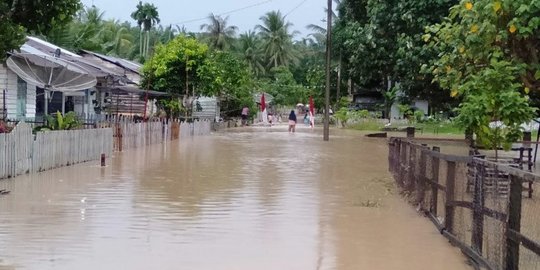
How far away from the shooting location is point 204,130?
39750mm

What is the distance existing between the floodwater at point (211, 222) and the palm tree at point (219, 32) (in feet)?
215

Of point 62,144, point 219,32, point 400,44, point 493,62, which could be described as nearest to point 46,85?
point 62,144

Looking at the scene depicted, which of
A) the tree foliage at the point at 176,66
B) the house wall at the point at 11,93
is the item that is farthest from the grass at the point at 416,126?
the house wall at the point at 11,93

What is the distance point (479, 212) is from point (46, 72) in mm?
17586

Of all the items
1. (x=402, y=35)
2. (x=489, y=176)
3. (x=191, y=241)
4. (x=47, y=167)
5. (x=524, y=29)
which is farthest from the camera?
(x=402, y=35)

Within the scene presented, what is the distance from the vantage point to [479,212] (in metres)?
7.52

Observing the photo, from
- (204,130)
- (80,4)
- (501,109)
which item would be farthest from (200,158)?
(204,130)

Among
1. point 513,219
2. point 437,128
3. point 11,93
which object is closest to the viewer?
point 513,219

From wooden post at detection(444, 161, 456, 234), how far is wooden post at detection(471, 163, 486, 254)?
1.02 meters

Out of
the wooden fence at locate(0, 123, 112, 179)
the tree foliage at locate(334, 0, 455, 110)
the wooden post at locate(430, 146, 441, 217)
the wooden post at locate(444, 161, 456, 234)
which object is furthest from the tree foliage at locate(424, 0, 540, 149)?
the tree foliage at locate(334, 0, 455, 110)

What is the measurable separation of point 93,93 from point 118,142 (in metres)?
→ 9.37

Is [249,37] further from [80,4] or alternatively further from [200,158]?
[80,4]

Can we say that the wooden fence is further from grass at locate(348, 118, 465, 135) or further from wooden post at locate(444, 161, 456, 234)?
grass at locate(348, 118, 465, 135)

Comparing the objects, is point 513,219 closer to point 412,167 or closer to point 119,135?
point 412,167
